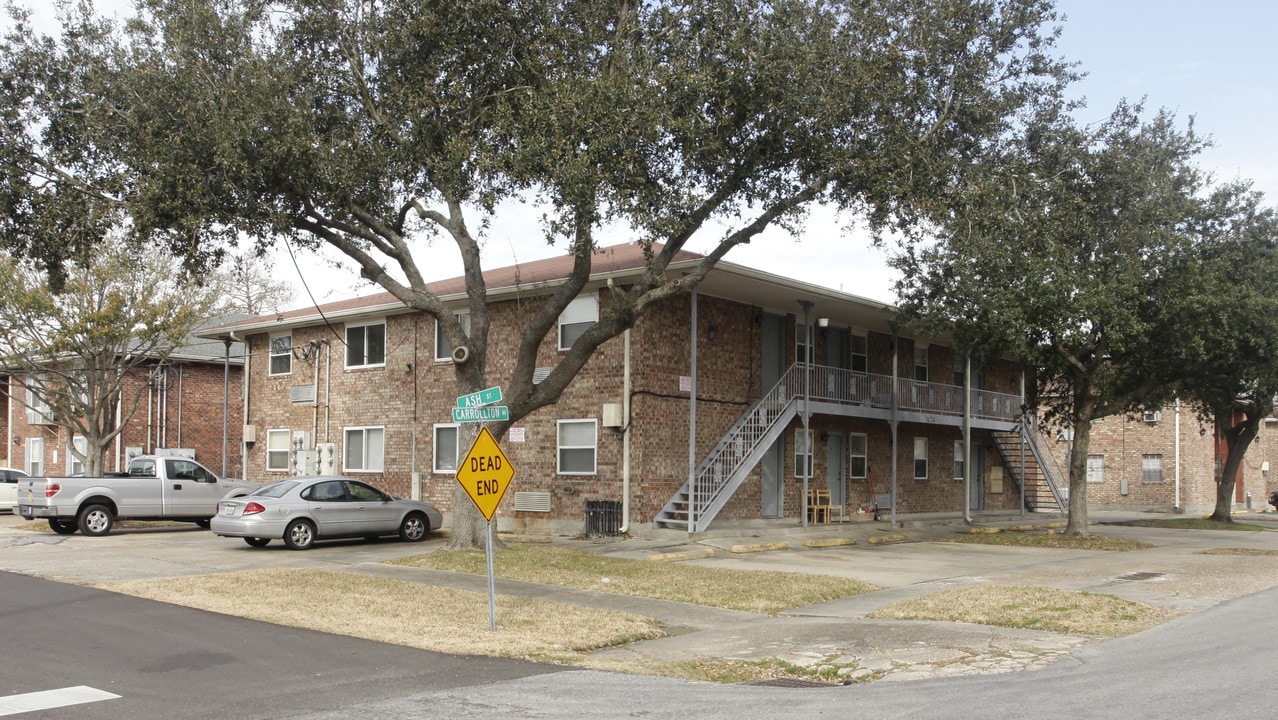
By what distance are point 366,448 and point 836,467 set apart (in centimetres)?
1182

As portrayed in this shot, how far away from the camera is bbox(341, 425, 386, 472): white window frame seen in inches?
1029

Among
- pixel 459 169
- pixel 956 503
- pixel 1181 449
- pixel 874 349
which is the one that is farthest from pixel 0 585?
pixel 1181 449

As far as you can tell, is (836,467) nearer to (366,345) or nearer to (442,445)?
(442,445)

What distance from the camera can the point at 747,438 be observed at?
2288 centimetres

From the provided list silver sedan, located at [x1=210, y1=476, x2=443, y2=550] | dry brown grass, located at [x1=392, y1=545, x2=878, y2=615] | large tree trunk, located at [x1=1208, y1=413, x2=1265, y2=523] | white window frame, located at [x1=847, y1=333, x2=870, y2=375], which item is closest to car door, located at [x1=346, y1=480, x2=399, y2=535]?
silver sedan, located at [x1=210, y1=476, x2=443, y2=550]

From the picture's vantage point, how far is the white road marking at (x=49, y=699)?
7.14m

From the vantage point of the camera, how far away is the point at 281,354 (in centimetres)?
2898

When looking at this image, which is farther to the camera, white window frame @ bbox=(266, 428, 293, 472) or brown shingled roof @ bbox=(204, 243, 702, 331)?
white window frame @ bbox=(266, 428, 293, 472)

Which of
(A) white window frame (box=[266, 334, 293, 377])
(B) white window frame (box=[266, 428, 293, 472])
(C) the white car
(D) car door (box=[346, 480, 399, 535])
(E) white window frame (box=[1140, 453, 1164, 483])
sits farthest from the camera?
(E) white window frame (box=[1140, 453, 1164, 483])

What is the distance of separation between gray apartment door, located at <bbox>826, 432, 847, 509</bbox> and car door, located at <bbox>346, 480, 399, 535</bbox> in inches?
426

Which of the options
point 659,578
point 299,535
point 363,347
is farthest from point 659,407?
point 363,347

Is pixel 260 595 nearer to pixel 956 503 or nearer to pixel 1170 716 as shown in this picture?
pixel 1170 716

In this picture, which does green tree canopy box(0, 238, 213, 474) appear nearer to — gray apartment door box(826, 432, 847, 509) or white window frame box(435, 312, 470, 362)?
white window frame box(435, 312, 470, 362)

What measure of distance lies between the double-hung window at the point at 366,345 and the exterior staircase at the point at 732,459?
30.3ft
